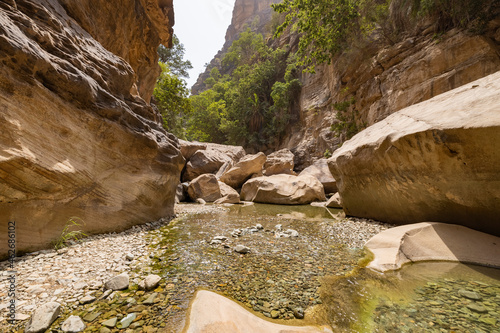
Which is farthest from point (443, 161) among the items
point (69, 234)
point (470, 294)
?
point (69, 234)

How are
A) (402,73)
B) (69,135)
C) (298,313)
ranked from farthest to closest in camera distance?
1. (402,73)
2. (69,135)
3. (298,313)

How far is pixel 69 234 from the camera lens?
12.2 feet

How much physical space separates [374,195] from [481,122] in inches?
124

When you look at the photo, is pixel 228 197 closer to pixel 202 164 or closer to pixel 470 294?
pixel 202 164

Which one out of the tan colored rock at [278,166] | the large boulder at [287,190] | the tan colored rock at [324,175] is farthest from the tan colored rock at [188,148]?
the tan colored rock at [324,175]

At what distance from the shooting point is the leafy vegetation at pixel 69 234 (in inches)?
141

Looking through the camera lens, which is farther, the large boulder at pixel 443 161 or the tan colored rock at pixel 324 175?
the tan colored rock at pixel 324 175

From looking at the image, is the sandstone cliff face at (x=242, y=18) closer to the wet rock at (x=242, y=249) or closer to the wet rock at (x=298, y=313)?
the wet rock at (x=242, y=249)

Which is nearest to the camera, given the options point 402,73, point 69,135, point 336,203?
point 69,135

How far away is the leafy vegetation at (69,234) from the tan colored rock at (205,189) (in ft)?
25.6

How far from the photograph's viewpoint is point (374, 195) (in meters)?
5.89

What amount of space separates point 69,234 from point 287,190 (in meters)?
9.37

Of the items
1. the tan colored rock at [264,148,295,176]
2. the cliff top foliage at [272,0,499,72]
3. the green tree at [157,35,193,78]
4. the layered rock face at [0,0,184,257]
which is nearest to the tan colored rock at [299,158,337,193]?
the tan colored rock at [264,148,295,176]

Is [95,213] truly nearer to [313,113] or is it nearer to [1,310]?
[1,310]
